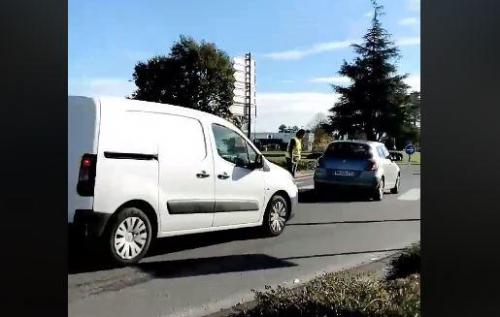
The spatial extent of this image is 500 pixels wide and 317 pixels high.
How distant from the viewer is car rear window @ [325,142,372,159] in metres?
3.37

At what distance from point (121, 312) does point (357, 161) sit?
5.73ft

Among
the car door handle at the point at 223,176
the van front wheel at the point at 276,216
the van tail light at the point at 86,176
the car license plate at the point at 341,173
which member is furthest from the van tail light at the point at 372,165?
the van tail light at the point at 86,176

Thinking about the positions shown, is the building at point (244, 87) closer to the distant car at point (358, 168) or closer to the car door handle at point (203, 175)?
the car door handle at point (203, 175)

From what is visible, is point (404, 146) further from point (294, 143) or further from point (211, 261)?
point (211, 261)

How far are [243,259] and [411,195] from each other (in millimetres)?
1134

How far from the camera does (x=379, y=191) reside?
3543mm

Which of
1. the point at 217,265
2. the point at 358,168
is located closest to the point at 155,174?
the point at 217,265

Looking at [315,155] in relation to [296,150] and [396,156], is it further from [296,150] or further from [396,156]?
[396,156]

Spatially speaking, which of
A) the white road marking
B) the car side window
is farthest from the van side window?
the white road marking

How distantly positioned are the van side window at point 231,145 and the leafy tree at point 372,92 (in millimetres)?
565
